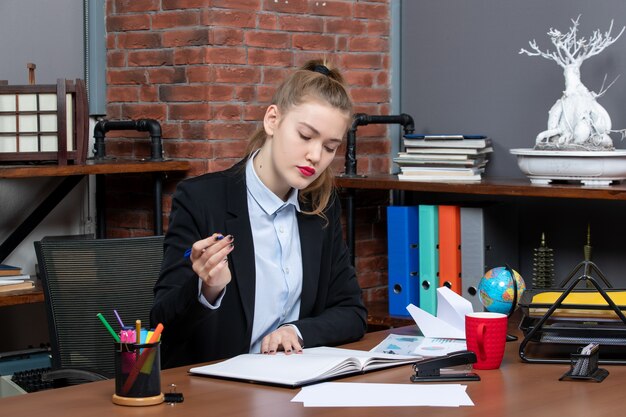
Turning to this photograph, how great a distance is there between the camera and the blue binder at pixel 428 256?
135 inches

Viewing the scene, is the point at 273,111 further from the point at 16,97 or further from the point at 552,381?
the point at 16,97

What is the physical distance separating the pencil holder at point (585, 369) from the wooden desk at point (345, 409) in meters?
0.02

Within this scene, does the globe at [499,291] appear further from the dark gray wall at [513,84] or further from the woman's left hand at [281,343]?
the dark gray wall at [513,84]

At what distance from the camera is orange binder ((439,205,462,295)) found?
339cm

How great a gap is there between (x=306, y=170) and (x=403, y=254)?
4.32 ft

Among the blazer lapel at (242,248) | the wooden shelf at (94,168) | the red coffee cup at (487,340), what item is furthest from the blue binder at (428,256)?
the red coffee cup at (487,340)

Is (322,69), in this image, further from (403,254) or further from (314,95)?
(403,254)

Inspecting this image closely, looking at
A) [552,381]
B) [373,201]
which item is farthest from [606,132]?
[552,381]

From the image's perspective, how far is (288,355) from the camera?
6.87 ft

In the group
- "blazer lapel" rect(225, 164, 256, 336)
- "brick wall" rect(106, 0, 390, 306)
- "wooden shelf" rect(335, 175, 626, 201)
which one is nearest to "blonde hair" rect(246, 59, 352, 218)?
"blazer lapel" rect(225, 164, 256, 336)

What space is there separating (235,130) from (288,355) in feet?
4.90

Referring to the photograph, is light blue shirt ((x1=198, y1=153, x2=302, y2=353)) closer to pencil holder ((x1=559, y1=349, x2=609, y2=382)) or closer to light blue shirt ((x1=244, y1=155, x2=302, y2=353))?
light blue shirt ((x1=244, y1=155, x2=302, y2=353))

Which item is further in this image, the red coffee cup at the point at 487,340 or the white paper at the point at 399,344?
the white paper at the point at 399,344

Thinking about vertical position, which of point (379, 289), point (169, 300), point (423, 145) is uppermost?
point (423, 145)
